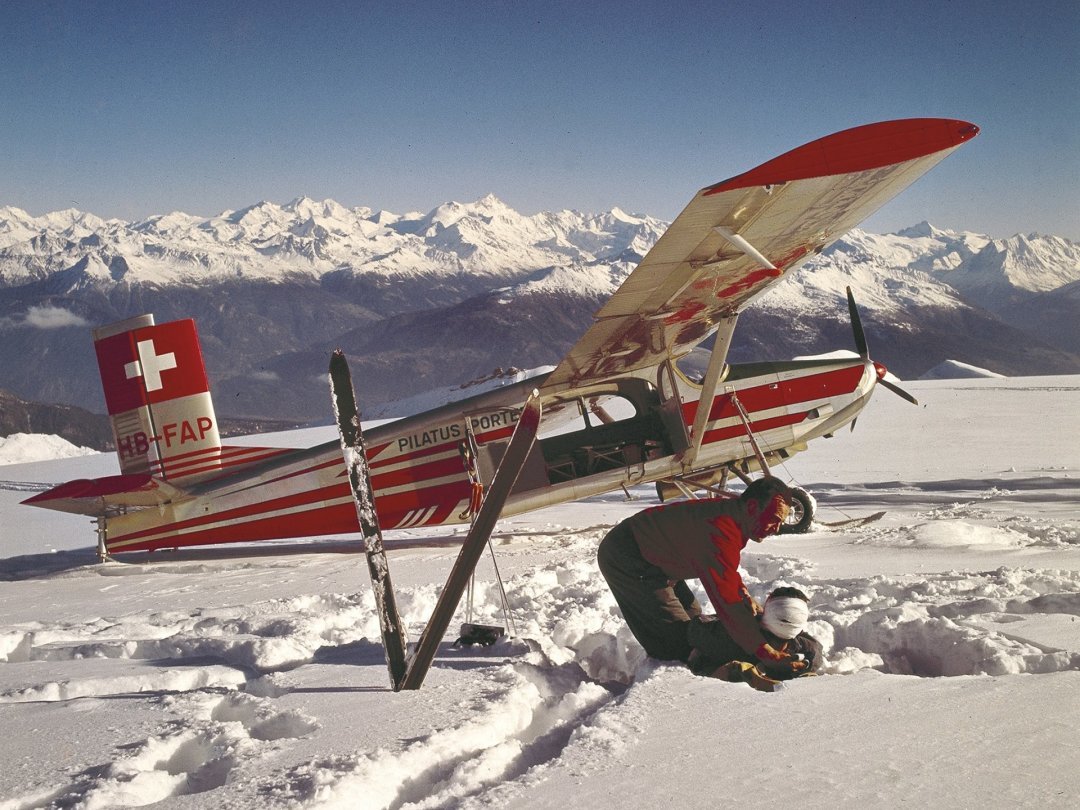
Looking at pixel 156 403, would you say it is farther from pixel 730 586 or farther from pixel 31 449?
pixel 31 449

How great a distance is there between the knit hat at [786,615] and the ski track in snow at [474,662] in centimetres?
46

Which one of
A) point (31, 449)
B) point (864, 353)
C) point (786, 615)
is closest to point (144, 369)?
point (786, 615)

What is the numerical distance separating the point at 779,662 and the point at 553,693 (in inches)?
43.8

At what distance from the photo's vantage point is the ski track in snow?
2633 millimetres

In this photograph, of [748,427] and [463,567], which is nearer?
[463,567]

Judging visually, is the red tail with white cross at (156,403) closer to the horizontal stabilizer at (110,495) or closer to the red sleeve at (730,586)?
the horizontal stabilizer at (110,495)

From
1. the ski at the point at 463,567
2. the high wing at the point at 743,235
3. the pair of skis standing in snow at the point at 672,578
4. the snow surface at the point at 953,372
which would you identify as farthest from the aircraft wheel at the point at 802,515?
the snow surface at the point at 953,372

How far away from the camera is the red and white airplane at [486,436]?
7.91 m

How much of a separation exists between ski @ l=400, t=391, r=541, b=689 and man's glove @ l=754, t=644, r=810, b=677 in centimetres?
145

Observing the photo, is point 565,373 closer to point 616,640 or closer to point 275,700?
point 616,640

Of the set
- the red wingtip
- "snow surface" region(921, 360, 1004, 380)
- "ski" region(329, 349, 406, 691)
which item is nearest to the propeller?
the red wingtip

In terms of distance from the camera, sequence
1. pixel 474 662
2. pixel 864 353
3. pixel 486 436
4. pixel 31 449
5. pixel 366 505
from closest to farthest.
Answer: pixel 366 505 < pixel 474 662 < pixel 486 436 < pixel 864 353 < pixel 31 449

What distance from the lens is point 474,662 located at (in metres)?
4.20

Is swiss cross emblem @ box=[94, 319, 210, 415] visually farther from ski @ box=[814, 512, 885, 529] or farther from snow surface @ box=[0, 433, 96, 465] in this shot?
snow surface @ box=[0, 433, 96, 465]
